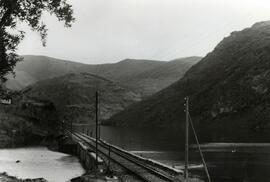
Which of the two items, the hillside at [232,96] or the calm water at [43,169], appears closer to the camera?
the calm water at [43,169]

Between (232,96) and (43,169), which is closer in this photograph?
(43,169)

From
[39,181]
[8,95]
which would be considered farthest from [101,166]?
[8,95]

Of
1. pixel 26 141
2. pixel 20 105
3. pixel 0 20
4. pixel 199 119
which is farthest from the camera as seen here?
pixel 199 119

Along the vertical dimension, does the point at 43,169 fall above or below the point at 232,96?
below

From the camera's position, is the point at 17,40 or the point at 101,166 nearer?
the point at 17,40

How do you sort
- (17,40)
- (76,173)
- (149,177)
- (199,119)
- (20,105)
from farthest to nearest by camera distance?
(199,119) → (20,105) → (76,173) → (149,177) → (17,40)

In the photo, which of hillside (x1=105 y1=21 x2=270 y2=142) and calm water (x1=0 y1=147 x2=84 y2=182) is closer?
calm water (x1=0 y1=147 x2=84 y2=182)

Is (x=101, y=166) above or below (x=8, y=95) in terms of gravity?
below

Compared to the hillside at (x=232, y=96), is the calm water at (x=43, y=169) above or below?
below

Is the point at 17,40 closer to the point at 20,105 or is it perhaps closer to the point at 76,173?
the point at 76,173

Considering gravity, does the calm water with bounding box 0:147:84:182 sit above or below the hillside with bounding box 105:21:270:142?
below

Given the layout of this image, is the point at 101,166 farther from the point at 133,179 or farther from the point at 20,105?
the point at 20,105
